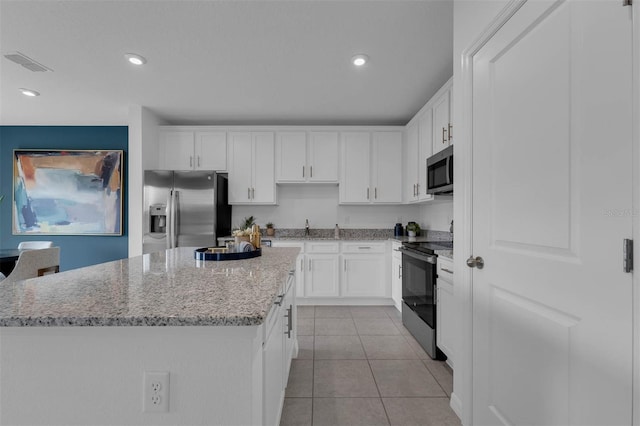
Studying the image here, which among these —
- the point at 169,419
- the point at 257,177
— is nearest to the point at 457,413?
the point at 169,419

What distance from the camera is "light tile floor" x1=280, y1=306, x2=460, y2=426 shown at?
1809 mm

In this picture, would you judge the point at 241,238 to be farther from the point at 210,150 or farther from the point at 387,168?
the point at 387,168

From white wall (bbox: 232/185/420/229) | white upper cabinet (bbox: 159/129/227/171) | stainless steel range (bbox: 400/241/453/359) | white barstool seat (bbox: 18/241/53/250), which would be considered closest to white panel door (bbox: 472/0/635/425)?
stainless steel range (bbox: 400/241/453/359)

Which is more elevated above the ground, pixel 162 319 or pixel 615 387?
pixel 162 319

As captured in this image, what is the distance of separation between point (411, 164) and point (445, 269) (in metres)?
1.97

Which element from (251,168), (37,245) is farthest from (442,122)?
(37,245)

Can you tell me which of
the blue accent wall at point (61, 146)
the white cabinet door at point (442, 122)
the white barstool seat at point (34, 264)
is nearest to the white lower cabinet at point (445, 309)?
the white cabinet door at point (442, 122)

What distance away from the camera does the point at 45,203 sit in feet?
15.2

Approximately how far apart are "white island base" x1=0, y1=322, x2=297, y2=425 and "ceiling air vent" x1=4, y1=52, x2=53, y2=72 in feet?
9.97

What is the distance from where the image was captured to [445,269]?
7.60ft

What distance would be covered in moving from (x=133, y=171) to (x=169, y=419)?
372cm

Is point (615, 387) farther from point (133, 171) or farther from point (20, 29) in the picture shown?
point (133, 171)

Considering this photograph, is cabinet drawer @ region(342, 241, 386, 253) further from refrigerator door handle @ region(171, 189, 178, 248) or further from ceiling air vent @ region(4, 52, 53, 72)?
ceiling air vent @ region(4, 52, 53, 72)

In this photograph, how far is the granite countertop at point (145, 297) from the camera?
76 cm
